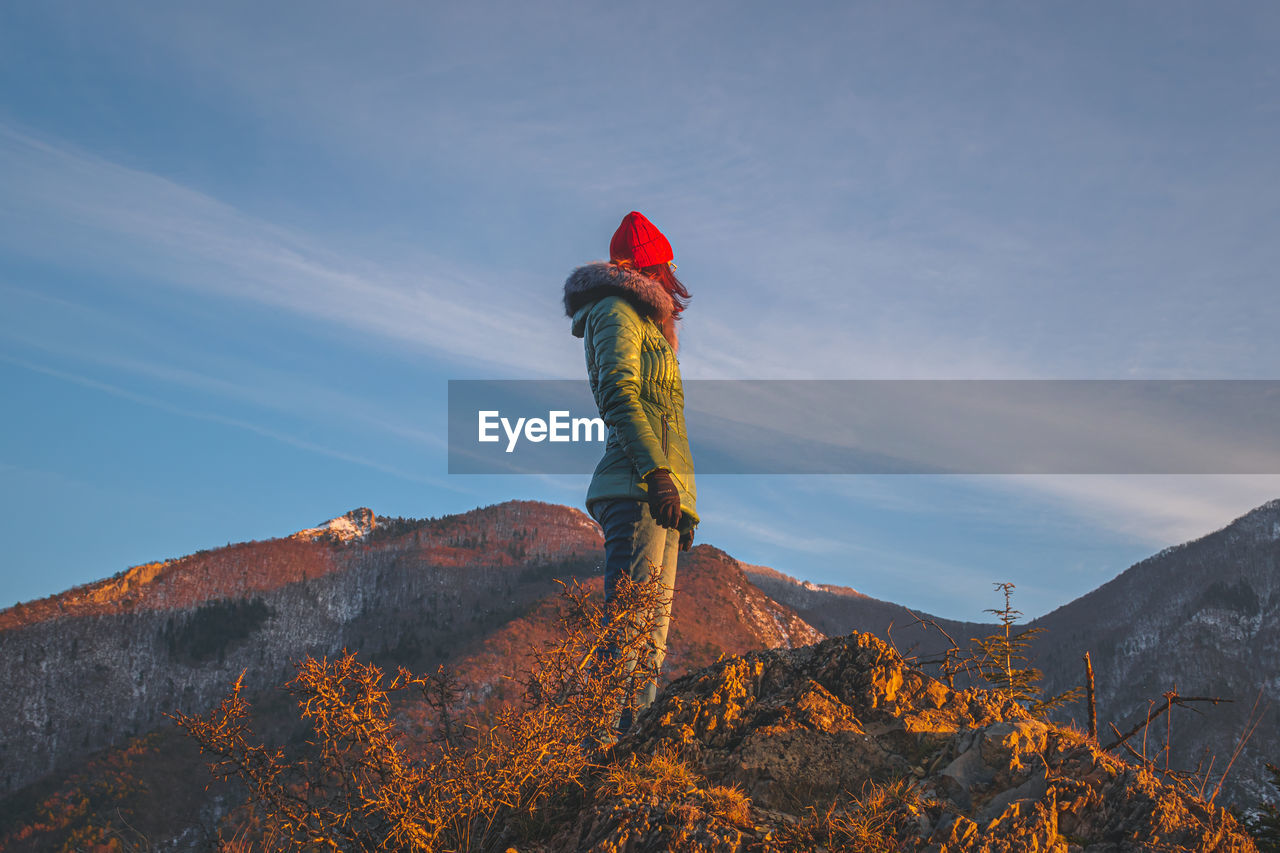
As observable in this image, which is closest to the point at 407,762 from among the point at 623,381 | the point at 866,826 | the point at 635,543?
the point at 866,826

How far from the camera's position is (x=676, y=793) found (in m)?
2.78

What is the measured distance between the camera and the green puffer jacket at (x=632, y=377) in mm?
4848

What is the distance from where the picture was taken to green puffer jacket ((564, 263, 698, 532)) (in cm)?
485

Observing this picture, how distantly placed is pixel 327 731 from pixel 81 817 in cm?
5606

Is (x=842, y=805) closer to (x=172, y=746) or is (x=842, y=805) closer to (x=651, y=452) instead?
(x=651, y=452)

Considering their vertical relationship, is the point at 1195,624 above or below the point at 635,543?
below

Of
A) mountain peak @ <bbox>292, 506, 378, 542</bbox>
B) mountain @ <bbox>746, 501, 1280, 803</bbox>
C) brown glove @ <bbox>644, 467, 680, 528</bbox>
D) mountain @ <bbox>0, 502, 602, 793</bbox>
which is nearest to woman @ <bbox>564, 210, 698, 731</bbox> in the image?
brown glove @ <bbox>644, 467, 680, 528</bbox>

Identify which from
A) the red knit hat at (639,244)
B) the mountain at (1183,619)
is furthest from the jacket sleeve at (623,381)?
the mountain at (1183,619)

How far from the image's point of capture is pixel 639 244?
18.9ft

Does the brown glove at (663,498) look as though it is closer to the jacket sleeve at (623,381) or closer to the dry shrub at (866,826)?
the jacket sleeve at (623,381)

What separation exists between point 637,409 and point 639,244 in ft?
4.72

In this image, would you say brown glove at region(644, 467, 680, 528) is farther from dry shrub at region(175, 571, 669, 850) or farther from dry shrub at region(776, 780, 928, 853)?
dry shrub at region(776, 780, 928, 853)

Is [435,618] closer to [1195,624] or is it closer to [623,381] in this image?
[623,381]

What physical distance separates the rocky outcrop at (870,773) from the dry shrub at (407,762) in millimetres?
225
